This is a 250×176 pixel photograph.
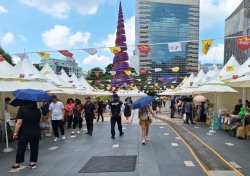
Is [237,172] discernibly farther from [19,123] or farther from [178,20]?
[178,20]

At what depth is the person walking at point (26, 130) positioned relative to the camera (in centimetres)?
623

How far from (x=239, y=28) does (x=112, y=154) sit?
57648 millimetres

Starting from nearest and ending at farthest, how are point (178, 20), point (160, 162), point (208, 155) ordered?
point (160, 162), point (208, 155), point (178, 20)

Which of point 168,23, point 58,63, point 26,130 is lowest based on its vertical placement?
point 26,130

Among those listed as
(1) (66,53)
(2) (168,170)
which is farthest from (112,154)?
(1) (66,53)

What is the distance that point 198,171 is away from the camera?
581 cm

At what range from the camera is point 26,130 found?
6.26m

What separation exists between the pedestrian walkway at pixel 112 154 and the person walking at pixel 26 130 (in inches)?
11.8

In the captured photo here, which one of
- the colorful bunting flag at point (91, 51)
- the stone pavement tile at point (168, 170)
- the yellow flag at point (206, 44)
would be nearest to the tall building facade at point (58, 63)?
the colorful bunting flag at point (91, 51)

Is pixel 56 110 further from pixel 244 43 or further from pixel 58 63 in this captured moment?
pixel 58 63

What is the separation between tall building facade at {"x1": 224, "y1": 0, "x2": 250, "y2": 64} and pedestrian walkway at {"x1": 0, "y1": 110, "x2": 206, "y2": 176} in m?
44.9

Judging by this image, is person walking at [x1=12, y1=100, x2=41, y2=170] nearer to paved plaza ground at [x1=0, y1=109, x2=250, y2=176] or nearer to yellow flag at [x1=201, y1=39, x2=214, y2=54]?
paved plaza ground at [x1=0, y1=109, x2=250, y2=176]

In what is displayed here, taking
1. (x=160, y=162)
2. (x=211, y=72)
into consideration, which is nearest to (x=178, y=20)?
(x=211, y=72)

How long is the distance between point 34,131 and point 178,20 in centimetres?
2859
